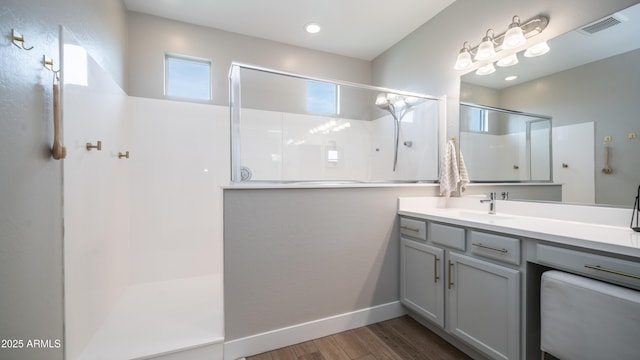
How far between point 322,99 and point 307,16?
2.71 ft

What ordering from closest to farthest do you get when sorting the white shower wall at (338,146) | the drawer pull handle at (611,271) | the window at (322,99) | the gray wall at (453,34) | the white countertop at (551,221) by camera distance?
the drawer pull handle at (611,271) → the white countertop at (551,221) → the gray wall at (453,34) → the white shower wall at (338,146) → the window at (322,99)

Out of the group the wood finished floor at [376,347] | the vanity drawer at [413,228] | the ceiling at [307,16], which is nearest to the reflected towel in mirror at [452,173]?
the vanity drawer at [413,228]

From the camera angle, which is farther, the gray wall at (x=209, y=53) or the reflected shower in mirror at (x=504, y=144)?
the gray wall at (x=209, y=53)

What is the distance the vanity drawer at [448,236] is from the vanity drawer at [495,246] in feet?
0.20

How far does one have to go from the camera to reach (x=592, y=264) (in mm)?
1026

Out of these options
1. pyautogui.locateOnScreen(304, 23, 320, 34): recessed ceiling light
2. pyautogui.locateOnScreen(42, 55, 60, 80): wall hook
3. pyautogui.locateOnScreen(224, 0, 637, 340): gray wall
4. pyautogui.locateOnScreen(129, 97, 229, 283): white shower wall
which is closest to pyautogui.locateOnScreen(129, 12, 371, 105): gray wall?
pyautogui.locateOnScreen(129, 97, 229, 283): white shower wall

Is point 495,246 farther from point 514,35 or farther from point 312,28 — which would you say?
point 312,28

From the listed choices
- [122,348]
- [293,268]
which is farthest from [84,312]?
[293,268]

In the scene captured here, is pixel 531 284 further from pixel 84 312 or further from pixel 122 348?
pixel 84 312

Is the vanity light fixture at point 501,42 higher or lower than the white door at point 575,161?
higher

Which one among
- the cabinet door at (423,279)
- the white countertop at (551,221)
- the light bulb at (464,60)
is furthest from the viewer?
the light bulb at (464,60)

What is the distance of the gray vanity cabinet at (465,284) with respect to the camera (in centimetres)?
131

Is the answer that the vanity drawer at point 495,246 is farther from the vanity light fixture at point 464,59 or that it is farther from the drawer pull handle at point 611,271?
the vanity light fixture at point 464,59

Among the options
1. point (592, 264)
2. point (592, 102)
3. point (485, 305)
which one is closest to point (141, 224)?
point (485, 305)
